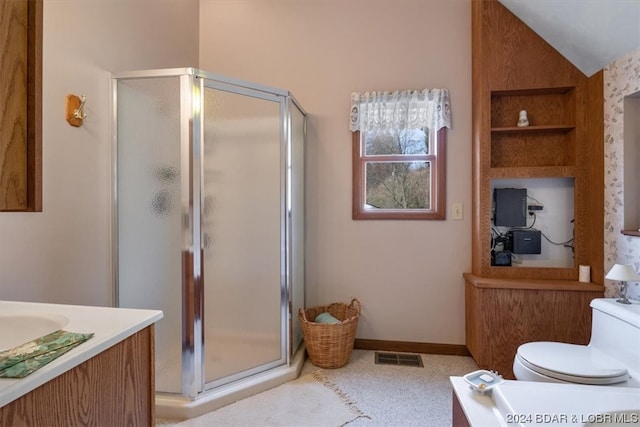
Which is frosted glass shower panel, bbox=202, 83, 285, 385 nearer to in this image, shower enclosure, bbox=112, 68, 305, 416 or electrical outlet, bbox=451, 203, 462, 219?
shower enclosure, bbox=112, 68, 305, 416

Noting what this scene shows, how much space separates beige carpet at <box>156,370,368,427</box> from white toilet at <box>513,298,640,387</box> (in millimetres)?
918

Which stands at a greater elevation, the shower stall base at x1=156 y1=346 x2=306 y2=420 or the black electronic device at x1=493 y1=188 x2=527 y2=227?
the black electronic device at x1=493 y1=188 x2=527 y2=227

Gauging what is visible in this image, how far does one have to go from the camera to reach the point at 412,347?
2520mm

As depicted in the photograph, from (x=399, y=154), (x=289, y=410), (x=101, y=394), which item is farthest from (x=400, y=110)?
(x=101, y=394)

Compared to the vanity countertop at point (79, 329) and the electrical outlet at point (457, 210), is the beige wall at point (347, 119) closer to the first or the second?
the electrical outlet at point (457, 210)

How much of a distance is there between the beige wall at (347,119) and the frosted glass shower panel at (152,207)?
112 centimetres

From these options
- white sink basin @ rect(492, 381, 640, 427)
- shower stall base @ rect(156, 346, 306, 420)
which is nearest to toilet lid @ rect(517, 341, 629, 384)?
white sink basin @ rect(492, 381, 640, 427)

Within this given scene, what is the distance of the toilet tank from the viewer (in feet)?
4.73

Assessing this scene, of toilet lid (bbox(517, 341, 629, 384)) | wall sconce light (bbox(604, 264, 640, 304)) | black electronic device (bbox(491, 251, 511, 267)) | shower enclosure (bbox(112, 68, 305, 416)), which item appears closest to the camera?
toilet lid (bbox(517, 341, 629, 384))

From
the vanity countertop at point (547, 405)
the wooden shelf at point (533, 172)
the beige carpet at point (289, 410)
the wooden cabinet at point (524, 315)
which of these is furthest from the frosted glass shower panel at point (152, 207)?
the wooden shelf at point (533, 172)

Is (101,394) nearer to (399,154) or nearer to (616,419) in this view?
(616,419)

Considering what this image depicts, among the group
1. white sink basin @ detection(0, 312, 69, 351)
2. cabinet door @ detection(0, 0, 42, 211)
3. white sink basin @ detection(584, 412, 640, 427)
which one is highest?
cabinet door @ detection(0, 0, 42, 211)

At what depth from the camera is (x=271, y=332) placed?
2131mm

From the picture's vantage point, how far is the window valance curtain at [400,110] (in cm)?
245
